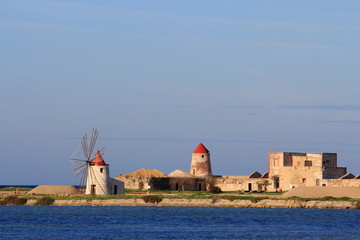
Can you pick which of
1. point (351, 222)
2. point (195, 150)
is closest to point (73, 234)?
point (351, 222)

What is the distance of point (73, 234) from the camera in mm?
35094

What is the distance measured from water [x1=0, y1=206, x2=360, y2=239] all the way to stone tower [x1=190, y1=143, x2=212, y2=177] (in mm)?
18212

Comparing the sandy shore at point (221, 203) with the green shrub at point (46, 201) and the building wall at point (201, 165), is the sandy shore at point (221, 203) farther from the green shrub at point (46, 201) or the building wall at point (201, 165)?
the building wall at point (201, 165)

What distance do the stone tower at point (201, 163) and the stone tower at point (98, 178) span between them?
1780 cm

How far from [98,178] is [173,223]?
15.8 metres

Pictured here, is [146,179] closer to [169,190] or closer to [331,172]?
[169,190]

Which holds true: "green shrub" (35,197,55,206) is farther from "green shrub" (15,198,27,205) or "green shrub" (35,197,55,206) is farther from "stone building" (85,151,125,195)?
"stone building" (85,151,125,195)

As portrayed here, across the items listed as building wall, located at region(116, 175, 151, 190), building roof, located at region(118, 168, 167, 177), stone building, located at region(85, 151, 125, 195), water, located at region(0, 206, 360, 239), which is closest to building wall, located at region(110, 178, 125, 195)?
stone building, located at region(85, 151, 125, 195)

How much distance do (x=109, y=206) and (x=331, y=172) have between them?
21.5 m

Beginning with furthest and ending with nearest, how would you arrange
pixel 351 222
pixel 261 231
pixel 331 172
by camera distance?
pixel 331 172 → pixel 351 222 → pixel 261 231

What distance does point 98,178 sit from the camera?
185ft

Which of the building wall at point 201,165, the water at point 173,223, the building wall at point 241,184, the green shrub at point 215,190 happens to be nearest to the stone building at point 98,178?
the water at point 173,223

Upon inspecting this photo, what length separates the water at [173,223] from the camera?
1394 inches

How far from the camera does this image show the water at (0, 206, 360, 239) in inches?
1394
